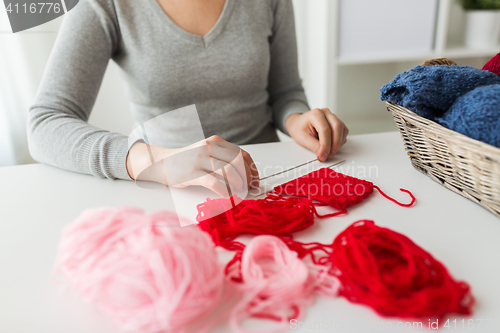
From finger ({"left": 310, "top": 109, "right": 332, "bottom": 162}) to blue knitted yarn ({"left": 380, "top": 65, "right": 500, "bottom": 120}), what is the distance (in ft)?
0.55

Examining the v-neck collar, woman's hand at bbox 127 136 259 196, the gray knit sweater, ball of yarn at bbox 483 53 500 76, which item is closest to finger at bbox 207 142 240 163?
woman's hand at bbox 127 136 259 196

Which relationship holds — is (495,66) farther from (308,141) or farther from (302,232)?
(302,232)

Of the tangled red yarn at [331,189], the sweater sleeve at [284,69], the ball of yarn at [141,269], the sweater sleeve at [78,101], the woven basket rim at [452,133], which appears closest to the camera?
the ball of yarn at [141,269]

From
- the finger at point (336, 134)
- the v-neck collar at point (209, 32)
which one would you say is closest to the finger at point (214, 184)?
the finger at point (336, 134)

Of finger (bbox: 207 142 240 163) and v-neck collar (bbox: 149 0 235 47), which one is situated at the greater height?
v-neck collar (bbox: 149 0 235 47)

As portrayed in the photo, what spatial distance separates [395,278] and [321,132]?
15.9 inches

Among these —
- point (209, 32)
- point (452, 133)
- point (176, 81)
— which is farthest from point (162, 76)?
point (452, 133)

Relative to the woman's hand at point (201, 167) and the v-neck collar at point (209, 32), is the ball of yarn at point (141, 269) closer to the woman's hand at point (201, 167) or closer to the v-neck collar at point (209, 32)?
the woman's hand at point (201, 167)

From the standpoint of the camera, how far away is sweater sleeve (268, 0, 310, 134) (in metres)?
0.97

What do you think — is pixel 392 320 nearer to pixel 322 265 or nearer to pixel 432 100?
pixel 322 265

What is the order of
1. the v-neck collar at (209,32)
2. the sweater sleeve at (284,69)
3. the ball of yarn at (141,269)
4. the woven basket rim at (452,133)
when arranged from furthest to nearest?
1. the sweater sleeve at (284,69)
2. the v-neck collar at (209,32)
3. the woven basket rim at (452,133)
4. the ball of yarn at (141,269)

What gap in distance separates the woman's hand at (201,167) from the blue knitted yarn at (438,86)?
0.27m

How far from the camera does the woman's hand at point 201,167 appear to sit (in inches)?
21.1

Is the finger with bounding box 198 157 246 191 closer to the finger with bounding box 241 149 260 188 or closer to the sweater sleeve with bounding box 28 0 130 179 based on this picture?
the finger with bounding box 241 149 260 188
